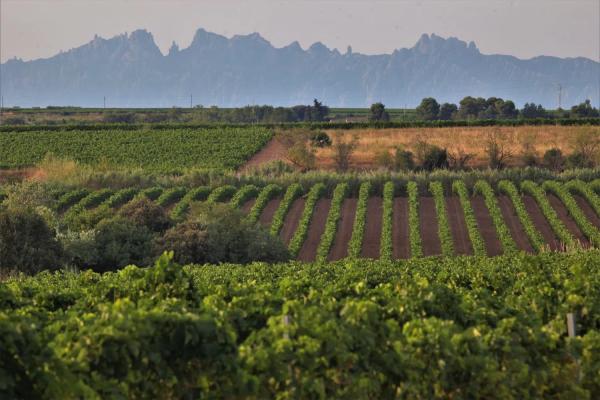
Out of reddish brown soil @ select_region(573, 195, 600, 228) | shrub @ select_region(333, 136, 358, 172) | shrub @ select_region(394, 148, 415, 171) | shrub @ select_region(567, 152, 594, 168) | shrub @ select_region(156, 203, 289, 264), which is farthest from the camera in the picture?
shrub @ select_region(333, 136, 358, 172)

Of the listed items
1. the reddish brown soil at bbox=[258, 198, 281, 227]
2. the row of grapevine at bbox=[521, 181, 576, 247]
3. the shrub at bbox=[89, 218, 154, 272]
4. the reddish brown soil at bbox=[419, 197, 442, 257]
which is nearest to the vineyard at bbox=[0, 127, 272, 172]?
the reddish brown soil at bbox=[258, 198, 281, 227]

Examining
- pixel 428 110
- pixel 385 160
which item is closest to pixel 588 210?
pixel 385 160

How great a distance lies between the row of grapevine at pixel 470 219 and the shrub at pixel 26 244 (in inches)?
523

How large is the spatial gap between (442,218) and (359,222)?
10.9ft

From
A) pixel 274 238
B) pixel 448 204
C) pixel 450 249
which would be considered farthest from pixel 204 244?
pixel 448 204

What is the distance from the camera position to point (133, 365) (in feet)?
25.2

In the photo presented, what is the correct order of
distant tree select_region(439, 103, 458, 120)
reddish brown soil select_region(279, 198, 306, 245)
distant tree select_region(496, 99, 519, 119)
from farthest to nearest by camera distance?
1. distant tree select_region(439, 103, 458, 120)
2. distant tree select_region(496, 99, 519, 119)
3. reddish brown soil select_region(279, 198, 306, 245)

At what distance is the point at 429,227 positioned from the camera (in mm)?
36719

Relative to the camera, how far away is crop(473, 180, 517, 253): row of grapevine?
32138 mm

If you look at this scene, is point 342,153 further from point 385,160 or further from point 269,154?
point 269,154

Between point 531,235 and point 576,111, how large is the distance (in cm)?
7122

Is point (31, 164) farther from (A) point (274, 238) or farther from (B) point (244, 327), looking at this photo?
(B) point (244, 327)

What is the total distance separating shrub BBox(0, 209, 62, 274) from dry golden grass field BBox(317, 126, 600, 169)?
32.2 meters

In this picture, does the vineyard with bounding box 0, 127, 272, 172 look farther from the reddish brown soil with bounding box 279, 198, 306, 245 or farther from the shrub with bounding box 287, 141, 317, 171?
the reddish brown soil with bounding box 279, 198, 306, 245
